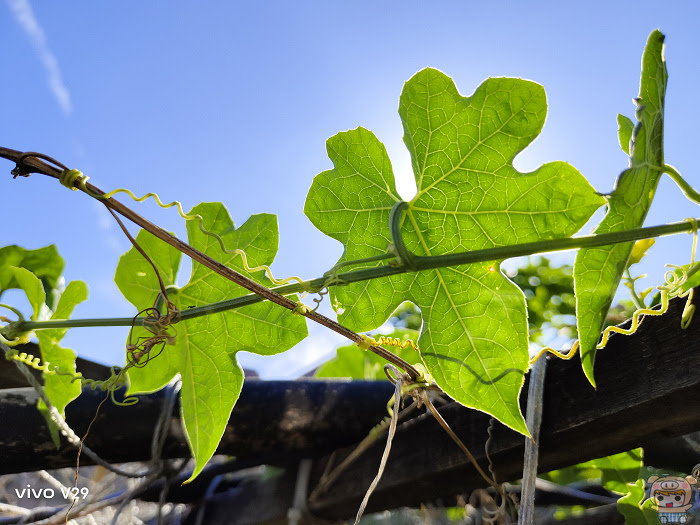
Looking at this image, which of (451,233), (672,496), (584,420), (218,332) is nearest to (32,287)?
(218,332)

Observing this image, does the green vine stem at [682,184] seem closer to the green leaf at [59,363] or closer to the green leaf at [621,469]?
the green leaf at [621,469]

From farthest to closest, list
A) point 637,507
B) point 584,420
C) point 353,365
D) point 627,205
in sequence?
point 353,365
point 637,507
point 584,420
point 627,205

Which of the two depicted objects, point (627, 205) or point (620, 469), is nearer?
point (627, 205)

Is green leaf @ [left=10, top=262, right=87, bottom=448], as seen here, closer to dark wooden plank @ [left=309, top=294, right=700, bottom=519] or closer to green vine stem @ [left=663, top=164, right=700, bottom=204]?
dark wooden plank @ [left=309, top=294, right=700, bottom=519]

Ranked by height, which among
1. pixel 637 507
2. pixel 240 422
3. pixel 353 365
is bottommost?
pixel 637 507

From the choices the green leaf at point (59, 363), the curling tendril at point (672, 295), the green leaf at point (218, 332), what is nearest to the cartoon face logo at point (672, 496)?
the curling tendril at point (672, 295)

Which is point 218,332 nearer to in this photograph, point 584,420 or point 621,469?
point 584,420

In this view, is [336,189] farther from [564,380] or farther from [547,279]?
[547,279]
